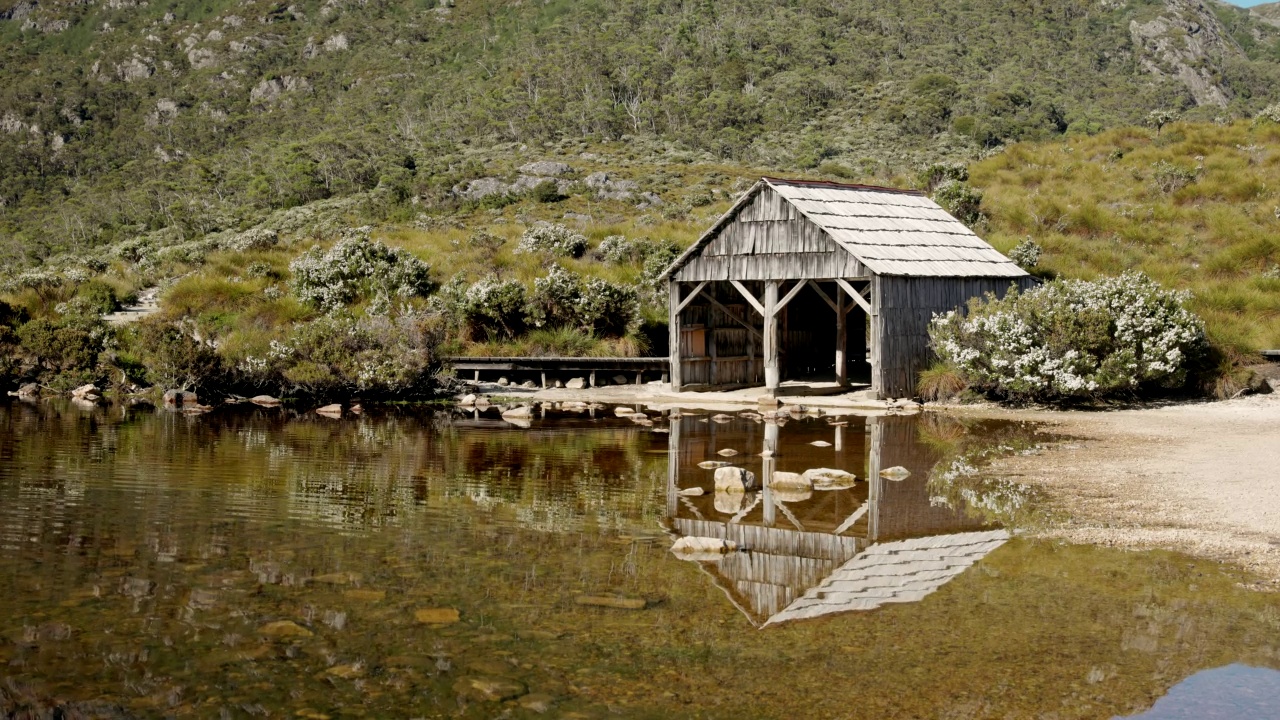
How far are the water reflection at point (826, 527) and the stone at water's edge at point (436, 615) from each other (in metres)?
1.96

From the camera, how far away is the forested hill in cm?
8044

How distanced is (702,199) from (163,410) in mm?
38363

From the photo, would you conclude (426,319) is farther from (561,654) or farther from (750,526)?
(561,654)

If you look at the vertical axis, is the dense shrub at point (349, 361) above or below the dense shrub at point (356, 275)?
below

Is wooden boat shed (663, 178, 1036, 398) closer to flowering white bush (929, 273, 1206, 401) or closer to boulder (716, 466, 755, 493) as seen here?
flowering white bush (929, 273, 1206, 401)

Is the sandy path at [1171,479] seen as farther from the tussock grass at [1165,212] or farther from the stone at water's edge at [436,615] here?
the stone at water's edge at [436,615]

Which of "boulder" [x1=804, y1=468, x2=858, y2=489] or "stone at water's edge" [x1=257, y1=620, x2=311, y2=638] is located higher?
"boulder" [x1=804, y1=468, x2=858, y2=489]

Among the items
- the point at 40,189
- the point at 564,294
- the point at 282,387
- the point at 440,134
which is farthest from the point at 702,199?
the point at 40,189

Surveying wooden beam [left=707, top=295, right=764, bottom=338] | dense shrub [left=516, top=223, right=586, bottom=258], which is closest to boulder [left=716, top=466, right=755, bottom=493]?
wooden beam [left=707, top=295, right=764, bottom=338]

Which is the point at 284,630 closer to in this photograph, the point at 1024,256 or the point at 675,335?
the point at 675,335

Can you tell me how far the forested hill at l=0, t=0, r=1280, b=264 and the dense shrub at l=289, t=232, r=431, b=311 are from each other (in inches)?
1557

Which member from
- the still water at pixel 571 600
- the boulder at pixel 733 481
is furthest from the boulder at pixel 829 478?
the boulder at pixel 733 481

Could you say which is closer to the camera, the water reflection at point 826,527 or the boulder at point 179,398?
the water reflection at point 826,527

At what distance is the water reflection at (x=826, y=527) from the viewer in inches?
335
